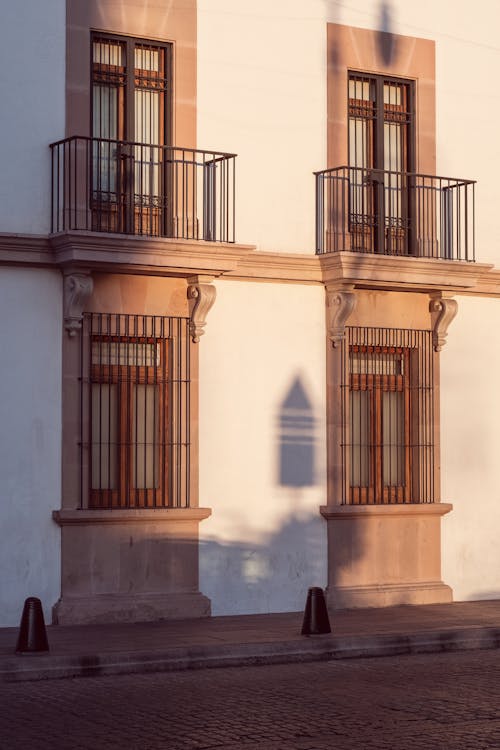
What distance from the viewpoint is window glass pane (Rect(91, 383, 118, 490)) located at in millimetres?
16141

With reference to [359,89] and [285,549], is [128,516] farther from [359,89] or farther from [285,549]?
[359,89]

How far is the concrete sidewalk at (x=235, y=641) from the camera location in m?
12.7

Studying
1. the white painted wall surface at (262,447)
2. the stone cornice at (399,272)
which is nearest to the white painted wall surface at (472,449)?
the stone cornice at (399,272)

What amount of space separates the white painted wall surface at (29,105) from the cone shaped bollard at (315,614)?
15.9 ft

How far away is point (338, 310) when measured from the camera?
17.4 metres

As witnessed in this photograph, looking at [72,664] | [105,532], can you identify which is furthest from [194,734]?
[105,532]

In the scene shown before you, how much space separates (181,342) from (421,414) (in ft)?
11.4

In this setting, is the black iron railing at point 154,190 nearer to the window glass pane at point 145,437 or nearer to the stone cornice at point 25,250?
the stone cornice at point 25,250

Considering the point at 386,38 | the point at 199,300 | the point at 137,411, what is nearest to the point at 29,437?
the point at 137,411

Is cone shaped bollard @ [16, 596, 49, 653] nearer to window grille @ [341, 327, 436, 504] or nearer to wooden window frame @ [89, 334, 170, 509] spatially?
wooden window frame @ [89, 334, 170, 509]

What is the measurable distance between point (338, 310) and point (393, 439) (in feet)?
6.55

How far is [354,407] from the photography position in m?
18.0

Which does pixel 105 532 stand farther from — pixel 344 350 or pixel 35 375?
pixel 344 350

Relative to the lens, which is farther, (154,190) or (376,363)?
(376,363)
